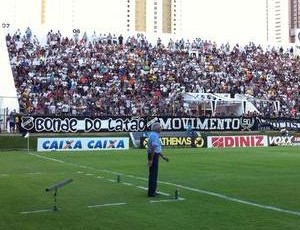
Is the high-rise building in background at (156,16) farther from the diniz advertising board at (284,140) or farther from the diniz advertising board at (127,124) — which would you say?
the diniz advertising board at (284,140)

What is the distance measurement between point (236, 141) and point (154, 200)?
3055 cm

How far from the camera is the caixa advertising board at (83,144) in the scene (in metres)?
36.0

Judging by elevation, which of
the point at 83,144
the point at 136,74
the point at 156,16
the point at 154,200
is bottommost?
the point at 154,200

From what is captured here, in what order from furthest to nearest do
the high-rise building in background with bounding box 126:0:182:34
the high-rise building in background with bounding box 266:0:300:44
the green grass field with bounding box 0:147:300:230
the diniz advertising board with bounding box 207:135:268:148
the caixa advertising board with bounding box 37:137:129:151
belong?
the high-rise building in background with bounding box 266:0:300:44 < the high-rise building in background with bounding box 126:0:182:34 < the diniz advertising board with bounding box 207:135:268:148 < the caixa advertising board with bounding box 37:137:129:151 < the green grass field with bounding box 0:147:300:230

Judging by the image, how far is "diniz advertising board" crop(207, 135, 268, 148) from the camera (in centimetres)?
4172

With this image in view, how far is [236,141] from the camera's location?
42.5 metres

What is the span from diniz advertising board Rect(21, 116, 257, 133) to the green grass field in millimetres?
16629

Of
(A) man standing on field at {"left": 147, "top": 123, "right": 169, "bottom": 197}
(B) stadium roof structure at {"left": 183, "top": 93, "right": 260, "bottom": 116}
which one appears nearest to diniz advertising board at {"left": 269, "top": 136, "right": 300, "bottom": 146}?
(B) stadium roof structure at {"left": 183, "top": 93, "right": 260, "bottom": 116}

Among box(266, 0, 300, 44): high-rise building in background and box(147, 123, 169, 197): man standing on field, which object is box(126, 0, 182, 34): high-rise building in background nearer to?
box(266, 0, 300, 44): high-rise building in background

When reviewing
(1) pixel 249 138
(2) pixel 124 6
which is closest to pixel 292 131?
(1) pixel 249 138

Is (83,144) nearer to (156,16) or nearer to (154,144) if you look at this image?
(154,144)

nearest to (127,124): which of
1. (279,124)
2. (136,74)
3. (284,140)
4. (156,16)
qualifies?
(136,74)

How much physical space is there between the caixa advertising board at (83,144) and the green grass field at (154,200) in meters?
14.5

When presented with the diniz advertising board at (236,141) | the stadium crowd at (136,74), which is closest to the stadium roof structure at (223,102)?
the stadium crowd at (136,74)
